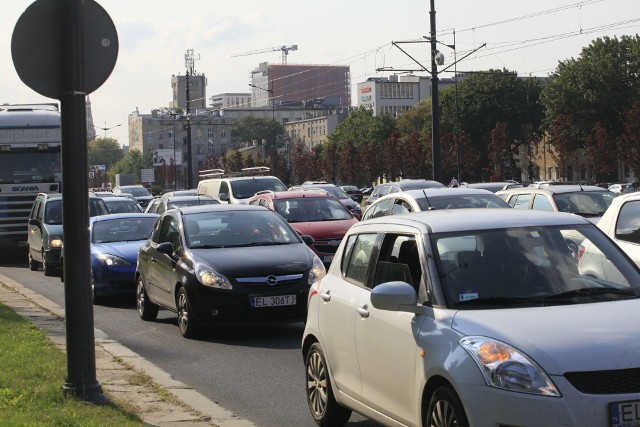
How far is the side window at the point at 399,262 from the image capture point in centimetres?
668

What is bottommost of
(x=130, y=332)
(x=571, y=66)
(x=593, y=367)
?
(x=130, y=332)

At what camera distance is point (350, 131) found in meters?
147

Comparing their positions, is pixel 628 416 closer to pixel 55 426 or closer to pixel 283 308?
pixel 55 426

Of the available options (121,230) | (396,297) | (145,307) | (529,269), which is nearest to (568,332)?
(529,269)

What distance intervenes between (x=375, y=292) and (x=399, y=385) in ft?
1.73

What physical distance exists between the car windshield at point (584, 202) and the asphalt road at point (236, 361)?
756 cm

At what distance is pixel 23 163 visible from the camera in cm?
3005

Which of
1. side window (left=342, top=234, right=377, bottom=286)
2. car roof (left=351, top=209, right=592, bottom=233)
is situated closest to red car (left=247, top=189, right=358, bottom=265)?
side window (left=342, top=234, right=377, bottom=286)

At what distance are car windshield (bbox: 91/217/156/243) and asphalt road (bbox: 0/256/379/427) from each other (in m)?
2.73

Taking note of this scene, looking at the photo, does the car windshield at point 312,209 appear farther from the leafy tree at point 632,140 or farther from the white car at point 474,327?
the leafy tree at point 632,140

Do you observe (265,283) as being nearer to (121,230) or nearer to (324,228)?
(121,230)

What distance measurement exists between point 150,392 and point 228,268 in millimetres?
3941

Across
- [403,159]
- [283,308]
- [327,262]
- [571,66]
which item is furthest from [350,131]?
[283,308]

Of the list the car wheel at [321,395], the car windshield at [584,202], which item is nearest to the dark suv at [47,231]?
the car windshield at [584,202]
